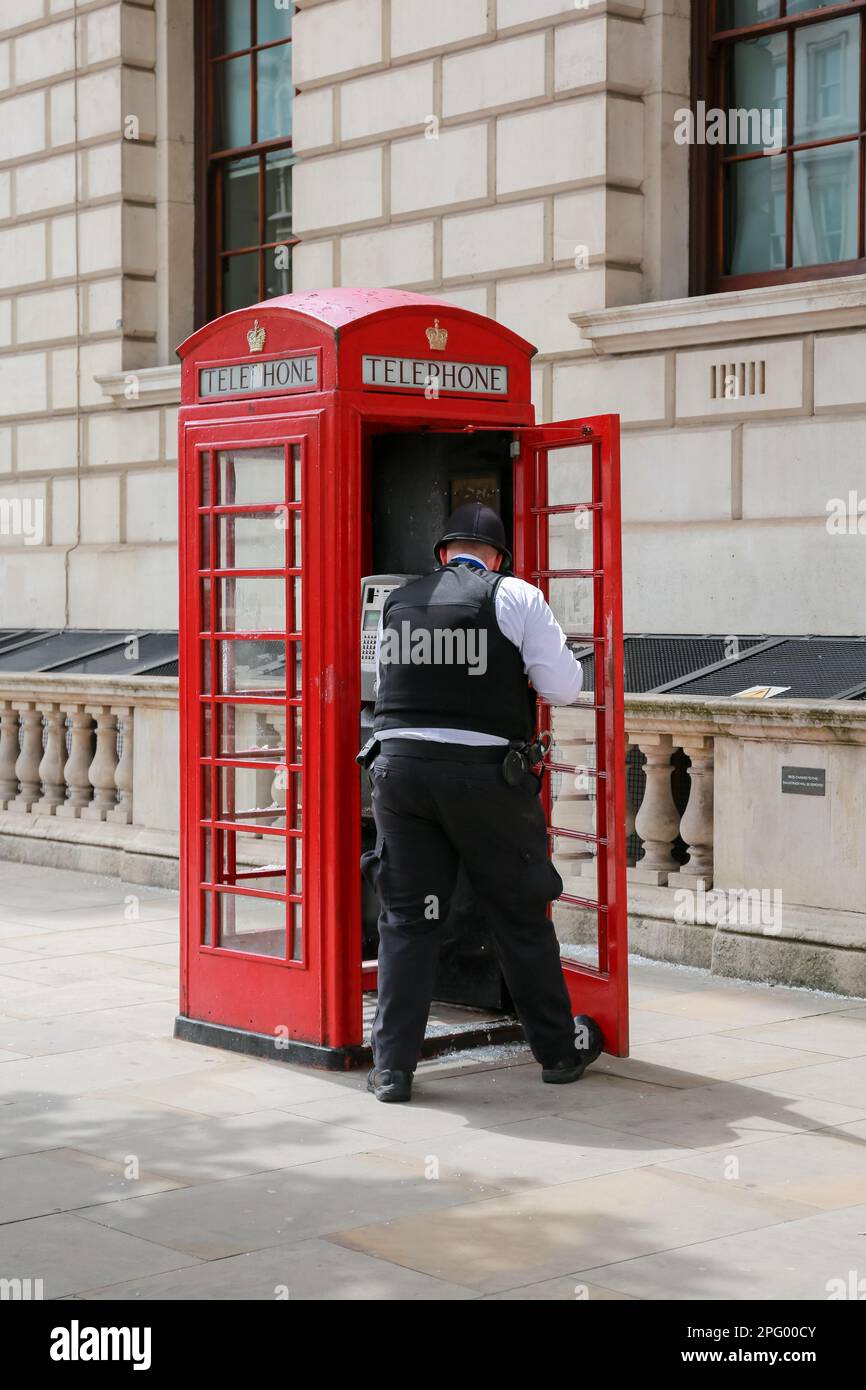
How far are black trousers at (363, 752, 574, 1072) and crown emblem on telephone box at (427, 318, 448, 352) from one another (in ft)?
5.01

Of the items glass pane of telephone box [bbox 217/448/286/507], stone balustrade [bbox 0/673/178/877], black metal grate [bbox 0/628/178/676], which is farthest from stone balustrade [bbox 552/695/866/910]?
black metal grate [bbox 0/628/178/676]

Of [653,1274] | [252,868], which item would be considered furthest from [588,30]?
[653,1274]

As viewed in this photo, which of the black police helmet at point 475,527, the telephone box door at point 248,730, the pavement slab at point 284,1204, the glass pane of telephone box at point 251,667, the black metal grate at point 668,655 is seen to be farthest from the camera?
the black metal grate at point 668,655

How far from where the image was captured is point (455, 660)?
624 centimetres

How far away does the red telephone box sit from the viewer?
659 cm

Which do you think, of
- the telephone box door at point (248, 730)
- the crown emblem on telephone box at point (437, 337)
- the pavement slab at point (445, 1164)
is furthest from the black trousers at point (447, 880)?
the crown emblem on telephone box at point (437, 337)

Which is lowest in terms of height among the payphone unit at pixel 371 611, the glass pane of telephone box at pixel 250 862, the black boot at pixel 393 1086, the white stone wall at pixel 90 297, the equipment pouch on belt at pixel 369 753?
the black boot at pixel 393 1086

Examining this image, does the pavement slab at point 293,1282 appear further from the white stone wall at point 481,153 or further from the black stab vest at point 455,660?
the white stone wall at point 481,153

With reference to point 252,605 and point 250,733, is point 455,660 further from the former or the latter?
point 250,733

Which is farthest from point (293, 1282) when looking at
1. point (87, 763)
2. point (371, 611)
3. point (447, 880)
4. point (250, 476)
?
point (87, 763)

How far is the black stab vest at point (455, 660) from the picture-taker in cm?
624

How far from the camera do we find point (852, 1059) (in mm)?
6848

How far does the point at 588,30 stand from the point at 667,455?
8.92 feet
